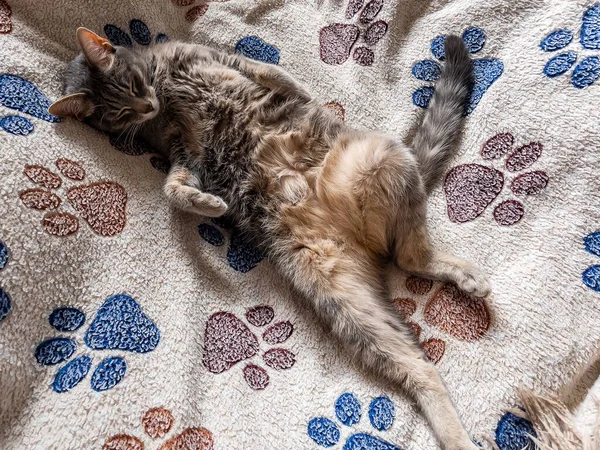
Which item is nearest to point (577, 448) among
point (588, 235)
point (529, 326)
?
point (529, 326)

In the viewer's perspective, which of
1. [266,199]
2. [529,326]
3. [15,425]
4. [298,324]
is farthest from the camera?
[266,199]

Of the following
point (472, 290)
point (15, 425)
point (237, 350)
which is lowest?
point (15, 425)

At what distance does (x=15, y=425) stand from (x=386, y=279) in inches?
43.0

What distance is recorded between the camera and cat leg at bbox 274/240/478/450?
1.24 metres

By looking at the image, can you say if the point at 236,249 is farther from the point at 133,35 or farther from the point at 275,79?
the point at 133,35

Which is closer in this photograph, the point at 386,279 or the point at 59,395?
the point at 59,395

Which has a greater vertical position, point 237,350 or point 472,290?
point 472,290

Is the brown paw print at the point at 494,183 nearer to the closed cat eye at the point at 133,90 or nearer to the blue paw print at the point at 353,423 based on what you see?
the blue paw print at the point at 353,423

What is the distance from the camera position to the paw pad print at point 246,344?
1.29 meters

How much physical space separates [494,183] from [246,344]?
0.93 meters

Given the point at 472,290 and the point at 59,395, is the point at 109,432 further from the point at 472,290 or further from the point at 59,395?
the point at 472,290

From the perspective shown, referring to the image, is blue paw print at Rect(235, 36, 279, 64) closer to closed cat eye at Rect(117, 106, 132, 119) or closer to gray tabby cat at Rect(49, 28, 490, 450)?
gray tabby cat at Rect(49, 28, 490, 450)

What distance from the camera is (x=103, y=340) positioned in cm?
119

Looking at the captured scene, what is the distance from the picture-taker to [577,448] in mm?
1076
